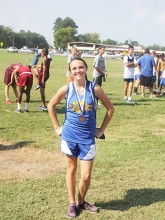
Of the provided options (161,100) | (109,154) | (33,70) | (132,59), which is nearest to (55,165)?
(109,154)

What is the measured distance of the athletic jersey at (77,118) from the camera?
141 inches

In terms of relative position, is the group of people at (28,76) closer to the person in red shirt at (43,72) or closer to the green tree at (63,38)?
the person in red shirt at (43,72)

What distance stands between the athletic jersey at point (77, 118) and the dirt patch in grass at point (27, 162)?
5.02 feet

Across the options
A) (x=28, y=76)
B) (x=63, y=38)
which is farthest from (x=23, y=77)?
(x=63, y=38)

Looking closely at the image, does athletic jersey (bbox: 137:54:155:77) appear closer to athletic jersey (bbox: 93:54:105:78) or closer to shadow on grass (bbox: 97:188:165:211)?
athletic jersey (bbox: 93:54:105:78)

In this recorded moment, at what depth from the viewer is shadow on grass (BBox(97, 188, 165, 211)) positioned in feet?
13.5

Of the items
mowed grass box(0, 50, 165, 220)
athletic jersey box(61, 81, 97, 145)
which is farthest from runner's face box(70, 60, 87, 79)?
mowed grass box(0, 50, 165, 220)

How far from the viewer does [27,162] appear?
5.48 m

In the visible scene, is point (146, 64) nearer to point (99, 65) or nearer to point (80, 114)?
point (99, 65)

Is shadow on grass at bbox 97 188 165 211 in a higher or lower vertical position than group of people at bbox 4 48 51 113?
lower

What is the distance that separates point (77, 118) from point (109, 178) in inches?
64.4

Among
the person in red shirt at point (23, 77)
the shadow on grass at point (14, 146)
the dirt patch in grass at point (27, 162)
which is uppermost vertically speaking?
the person in red shirt at point (23, 77)

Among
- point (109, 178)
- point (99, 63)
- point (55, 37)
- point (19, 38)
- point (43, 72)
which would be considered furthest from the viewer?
point (55, 37)

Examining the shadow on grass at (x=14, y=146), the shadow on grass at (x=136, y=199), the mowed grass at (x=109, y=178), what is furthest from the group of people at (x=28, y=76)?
the shadow on grass at (x=136, y=199)
